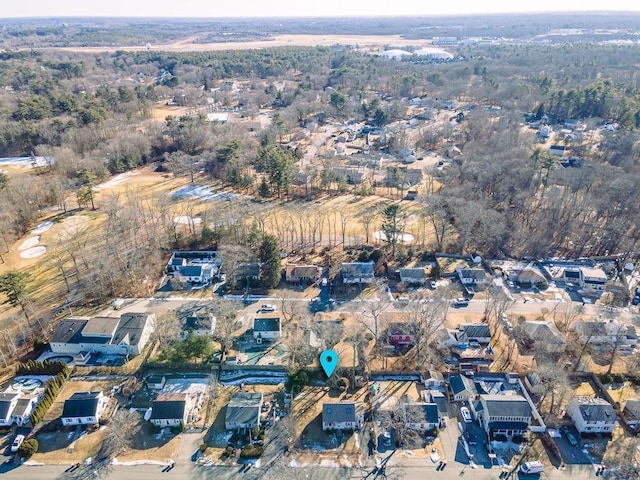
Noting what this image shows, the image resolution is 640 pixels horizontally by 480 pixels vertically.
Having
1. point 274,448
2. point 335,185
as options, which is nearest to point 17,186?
point 335,185

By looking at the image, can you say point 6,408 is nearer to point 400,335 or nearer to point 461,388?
point 400,335

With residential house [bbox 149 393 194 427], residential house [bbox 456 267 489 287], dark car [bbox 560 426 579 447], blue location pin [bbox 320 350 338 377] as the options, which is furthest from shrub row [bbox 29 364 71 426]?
residential house [bbox 456 267 489 287]

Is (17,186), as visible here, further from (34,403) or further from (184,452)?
(184,452)

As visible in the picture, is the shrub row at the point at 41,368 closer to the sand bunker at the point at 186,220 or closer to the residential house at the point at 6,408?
the residential house at the point at 6,408

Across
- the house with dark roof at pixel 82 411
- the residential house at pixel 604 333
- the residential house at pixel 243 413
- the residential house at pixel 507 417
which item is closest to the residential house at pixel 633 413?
the residential house at pixel 604 333

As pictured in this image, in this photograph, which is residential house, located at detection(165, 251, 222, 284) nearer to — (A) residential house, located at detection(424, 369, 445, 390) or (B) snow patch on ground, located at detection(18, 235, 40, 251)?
(B) snow patch on ground, located at detection(18, 235, 40, 251)

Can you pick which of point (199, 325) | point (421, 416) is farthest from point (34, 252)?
point (421, 416)

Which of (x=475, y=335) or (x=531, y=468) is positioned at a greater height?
(x=475, y=335)
